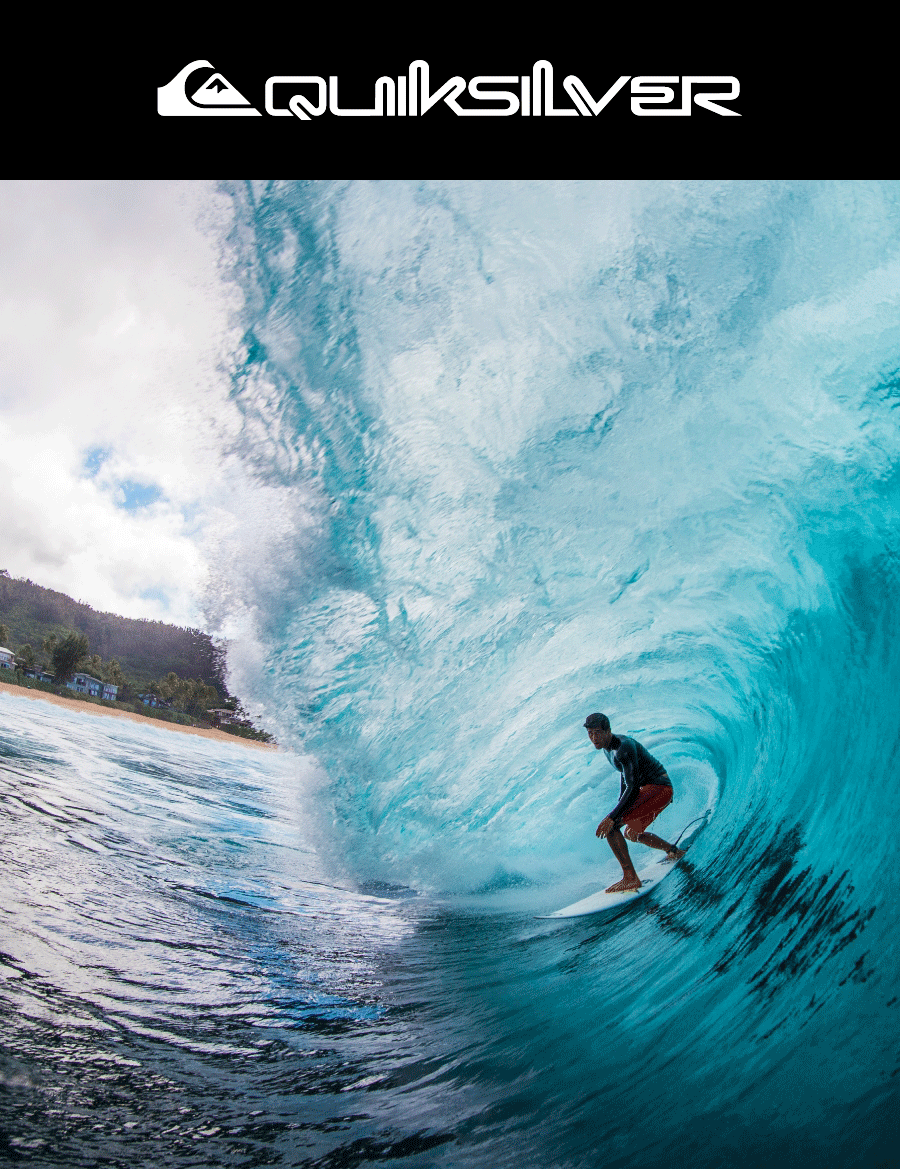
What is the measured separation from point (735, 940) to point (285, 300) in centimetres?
589

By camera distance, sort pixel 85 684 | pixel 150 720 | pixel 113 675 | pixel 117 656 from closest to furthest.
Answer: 1. pixel 150 720
2. pixel 85 684
3. pixel 113 675
4. pixel 117 656

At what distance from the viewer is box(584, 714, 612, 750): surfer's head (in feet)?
14.8

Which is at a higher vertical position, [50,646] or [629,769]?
[629,769]

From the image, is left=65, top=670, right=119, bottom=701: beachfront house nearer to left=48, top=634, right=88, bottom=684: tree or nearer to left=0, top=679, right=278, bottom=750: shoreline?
left=48, top=634, right=88, bottom=684: tree

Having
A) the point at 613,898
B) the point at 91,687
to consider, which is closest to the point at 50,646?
the point at 91,687

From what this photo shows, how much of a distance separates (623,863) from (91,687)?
49887 millimetres

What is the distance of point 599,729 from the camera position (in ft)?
14.9

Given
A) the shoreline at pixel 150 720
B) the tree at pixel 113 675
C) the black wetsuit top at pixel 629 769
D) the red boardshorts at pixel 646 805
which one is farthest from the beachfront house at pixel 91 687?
the black wetsuit top at pixel 629 769

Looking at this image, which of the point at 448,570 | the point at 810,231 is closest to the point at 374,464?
the point at 448,570

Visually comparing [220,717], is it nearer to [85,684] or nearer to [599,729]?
[85,684]

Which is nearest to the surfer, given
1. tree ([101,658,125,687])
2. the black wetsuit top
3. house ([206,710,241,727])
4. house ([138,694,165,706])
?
the black wetsuit top

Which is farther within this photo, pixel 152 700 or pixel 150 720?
pixel 152 700
